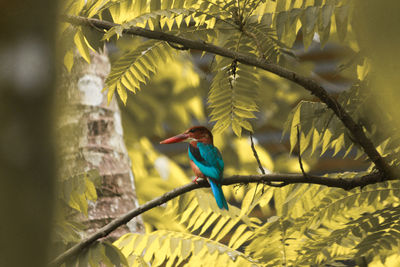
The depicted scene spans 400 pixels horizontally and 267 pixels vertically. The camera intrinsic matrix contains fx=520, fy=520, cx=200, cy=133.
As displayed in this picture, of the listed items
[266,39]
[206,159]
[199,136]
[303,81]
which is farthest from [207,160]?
[303,81]

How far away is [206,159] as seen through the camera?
1.79 m

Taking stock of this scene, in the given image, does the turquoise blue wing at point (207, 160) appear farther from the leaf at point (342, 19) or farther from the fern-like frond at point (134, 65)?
the leaf at point (342, 19)

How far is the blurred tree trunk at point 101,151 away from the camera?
2.30 meters

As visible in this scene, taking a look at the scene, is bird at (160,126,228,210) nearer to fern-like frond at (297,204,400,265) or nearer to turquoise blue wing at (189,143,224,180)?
turquoise blue wing at (189,143,224,180)

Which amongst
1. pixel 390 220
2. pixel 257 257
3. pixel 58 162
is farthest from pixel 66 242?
pixel 58 162

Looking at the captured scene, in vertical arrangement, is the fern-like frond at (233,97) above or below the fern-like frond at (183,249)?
above

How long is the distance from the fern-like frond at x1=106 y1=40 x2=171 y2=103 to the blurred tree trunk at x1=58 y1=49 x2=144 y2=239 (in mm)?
780

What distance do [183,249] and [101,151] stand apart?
0.84m

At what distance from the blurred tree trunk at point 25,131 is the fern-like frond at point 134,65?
1195mm

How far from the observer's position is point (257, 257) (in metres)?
1.83

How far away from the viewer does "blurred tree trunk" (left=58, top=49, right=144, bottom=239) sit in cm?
230

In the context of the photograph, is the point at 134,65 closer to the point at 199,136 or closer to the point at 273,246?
the point at 199,136

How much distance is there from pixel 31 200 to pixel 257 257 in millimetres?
1645

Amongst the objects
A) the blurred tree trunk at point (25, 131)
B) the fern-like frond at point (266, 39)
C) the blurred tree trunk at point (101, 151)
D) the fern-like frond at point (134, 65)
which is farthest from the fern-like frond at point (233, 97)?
the blurred tree trunk at point (25, 131)
